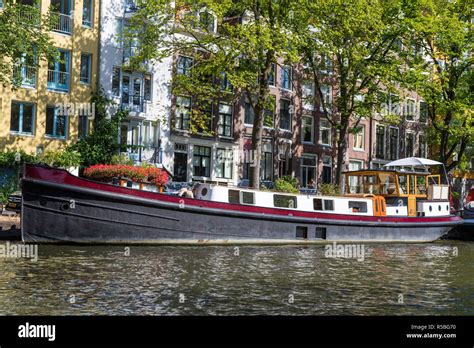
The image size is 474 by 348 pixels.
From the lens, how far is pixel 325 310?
1325cm

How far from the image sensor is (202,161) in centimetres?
4716

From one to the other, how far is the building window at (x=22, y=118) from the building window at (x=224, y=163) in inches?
547

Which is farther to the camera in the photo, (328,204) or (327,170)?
(327,170)

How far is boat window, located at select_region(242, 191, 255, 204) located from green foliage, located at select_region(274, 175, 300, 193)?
15785 millimetres

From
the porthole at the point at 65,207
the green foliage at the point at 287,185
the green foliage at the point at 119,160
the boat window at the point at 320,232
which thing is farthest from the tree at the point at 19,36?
the green foliage at the point at 287,185

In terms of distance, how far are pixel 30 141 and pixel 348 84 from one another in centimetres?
1846

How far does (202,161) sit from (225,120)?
3710 millimetres

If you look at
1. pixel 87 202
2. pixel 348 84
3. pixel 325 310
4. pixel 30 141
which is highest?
pixel 348 84

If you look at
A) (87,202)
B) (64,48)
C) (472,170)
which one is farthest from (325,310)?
(472,170)

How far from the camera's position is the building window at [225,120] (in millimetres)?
48375

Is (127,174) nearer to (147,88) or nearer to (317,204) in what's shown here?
(317,204)

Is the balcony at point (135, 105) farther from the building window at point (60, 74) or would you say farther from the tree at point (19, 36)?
the tree at point (19, 36)

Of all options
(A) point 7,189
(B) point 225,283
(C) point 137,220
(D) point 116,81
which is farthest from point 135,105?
(B) point 225,283
